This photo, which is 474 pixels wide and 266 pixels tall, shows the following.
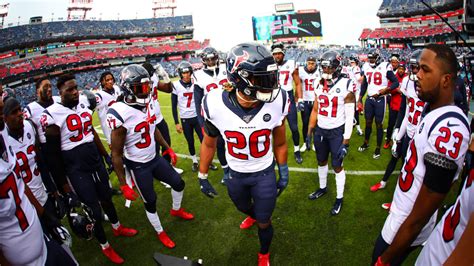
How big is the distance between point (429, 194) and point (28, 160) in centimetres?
417

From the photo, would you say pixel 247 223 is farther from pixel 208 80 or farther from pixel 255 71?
pixel 208 80

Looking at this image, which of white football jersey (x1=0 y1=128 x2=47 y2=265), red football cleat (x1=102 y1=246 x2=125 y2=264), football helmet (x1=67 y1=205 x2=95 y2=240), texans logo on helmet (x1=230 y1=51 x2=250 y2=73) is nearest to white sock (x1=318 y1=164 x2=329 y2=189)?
texans logo on helmet (x1=230 y1=51 x2=250 y2=73)

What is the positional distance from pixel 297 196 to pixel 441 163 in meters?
3.65

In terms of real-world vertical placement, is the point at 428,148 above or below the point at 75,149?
above

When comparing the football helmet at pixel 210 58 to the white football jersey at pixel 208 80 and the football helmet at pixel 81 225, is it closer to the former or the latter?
the white football jersey at pixel 208 80

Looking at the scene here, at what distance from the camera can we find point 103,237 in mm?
4039

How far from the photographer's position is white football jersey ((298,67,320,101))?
23.4ft

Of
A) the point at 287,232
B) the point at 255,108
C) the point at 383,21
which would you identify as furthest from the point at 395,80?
the point at 383,21

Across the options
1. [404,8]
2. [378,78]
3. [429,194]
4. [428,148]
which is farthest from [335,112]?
[404,8]

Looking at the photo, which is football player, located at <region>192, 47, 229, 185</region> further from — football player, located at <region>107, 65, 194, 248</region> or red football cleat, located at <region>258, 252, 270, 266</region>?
red football cleat, located at <region>258, 252, 270, 266</region>

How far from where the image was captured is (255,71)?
2.68m

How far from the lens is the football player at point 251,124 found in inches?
107

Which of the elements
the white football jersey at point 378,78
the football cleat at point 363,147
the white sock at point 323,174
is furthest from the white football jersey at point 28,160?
the white football jersey at point 378,78

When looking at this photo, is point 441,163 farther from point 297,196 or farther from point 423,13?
point 423,13
